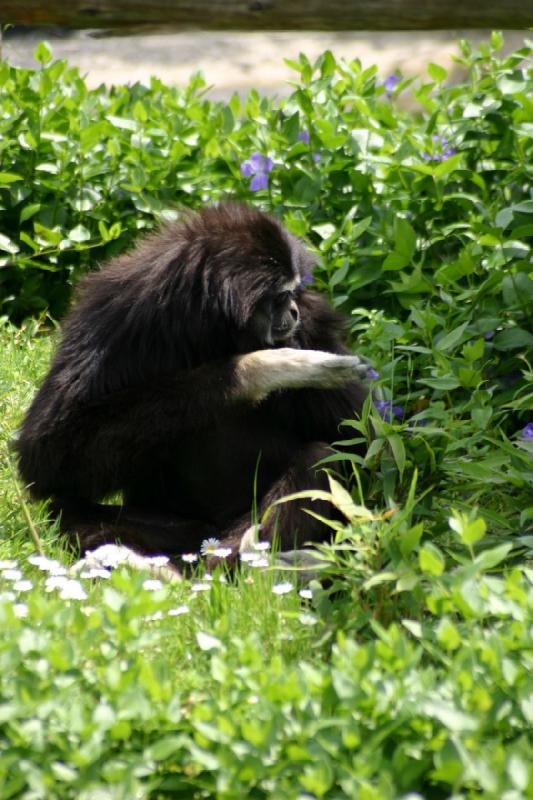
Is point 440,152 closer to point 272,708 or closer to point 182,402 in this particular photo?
point 182,402

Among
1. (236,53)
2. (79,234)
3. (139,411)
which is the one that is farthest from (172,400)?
(236,53)

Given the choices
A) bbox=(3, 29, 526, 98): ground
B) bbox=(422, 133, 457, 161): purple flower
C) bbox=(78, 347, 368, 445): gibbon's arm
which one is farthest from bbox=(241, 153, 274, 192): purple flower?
bbox=(3, 29, 526, 98): ground

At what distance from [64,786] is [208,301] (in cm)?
271

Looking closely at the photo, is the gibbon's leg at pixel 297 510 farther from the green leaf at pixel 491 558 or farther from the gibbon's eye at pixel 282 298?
the green leaf at pixel 491 558

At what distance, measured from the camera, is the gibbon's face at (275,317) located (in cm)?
541

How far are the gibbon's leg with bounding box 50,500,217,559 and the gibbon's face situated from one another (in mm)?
919

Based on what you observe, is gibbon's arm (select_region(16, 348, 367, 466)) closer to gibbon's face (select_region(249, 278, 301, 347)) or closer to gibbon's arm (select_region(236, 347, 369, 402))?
gibbon's arm (select_region(236, 347, 369, 402))

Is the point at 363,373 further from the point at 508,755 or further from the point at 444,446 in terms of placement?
the point at 508,755

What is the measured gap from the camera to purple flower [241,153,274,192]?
7.27 metres

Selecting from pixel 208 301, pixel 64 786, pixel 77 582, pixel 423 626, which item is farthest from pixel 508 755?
pixel 208 301

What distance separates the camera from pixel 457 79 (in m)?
15.6

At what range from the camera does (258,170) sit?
7.29 metres

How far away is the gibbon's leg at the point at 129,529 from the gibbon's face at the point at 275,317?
36.2 inches

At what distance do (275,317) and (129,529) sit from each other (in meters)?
1.13
